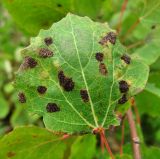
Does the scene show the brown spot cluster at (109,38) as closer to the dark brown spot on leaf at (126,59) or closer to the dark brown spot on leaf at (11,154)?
the dark brown spot on leaf at (126,59)

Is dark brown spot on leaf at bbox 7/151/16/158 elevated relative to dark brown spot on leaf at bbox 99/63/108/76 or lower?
lower

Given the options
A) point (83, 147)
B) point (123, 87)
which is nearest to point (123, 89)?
point (123, 87)

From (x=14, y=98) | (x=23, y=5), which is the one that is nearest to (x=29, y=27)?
(x=23, y=5)

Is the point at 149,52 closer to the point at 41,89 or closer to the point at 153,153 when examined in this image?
the point at 153,153

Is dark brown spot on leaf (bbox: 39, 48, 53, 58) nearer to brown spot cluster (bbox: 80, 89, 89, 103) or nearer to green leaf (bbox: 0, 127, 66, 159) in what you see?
brown spot cluster (bbox: 80, 89, 89, 103)

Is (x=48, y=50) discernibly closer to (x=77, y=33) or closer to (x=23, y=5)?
(x=77, y=33)

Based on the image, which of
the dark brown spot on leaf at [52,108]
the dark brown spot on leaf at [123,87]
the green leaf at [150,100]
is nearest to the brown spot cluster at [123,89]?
the dark brown spot on leaf at [123,87]

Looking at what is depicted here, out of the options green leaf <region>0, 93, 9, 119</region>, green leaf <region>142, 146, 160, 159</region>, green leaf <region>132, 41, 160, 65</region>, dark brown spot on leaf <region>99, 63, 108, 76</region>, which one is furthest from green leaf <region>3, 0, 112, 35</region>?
green leaf <region>0, 93, 9, 119</region>
